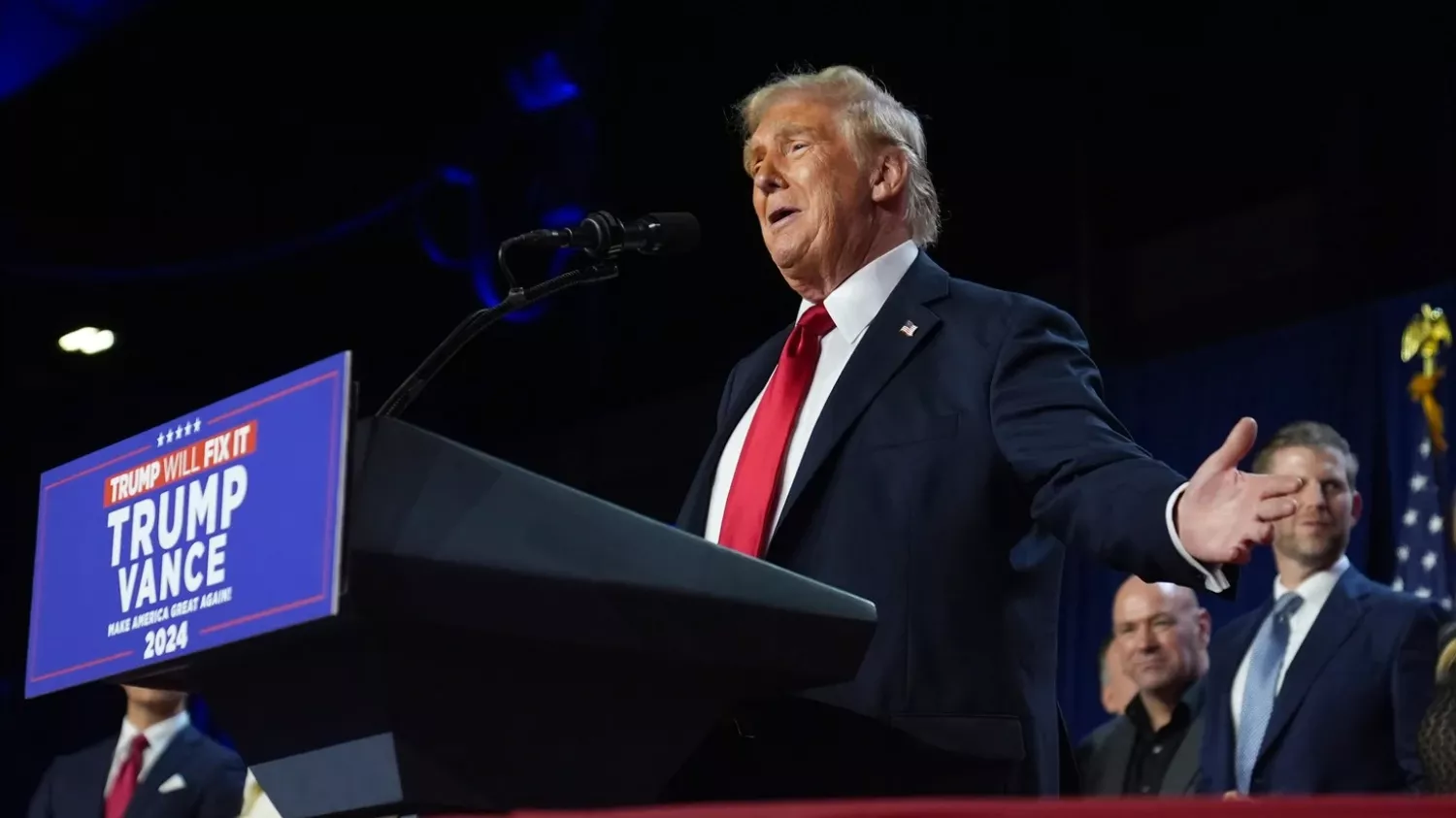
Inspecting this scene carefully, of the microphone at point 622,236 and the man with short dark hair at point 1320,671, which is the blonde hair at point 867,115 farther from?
the man with short dark hair at point 1320,671

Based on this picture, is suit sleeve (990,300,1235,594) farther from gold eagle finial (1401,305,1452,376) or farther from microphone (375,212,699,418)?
gold eagle finial (1401,305,1452,376)

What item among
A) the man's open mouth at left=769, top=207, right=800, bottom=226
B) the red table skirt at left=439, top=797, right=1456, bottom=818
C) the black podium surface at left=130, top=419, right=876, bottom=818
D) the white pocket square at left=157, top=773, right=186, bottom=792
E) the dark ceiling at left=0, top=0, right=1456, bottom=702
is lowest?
the red table skirt at left=439, top=797, right=1456, bottom=818

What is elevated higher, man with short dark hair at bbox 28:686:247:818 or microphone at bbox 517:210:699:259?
microphone at bbox 517:210:699:259

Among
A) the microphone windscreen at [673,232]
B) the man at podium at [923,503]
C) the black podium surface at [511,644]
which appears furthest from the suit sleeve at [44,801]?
the black podium surface at [511,644]

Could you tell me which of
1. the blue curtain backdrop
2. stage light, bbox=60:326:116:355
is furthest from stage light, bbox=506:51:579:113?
the blue curtain backdrop

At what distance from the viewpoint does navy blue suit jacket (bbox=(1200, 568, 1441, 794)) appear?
123 inches

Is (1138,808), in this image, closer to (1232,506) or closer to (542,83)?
(1232,506)

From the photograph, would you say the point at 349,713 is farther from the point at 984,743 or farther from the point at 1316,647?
the point at 1316,647

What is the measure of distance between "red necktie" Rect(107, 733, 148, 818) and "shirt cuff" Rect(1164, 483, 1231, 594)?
3239 millimetres

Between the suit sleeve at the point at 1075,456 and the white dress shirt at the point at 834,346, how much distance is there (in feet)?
0.58

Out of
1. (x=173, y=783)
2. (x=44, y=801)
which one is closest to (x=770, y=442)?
(x=173, y=783)

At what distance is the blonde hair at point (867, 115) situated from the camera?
1.78 meters

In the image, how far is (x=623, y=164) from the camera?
216 inches

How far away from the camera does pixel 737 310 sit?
633 cm
